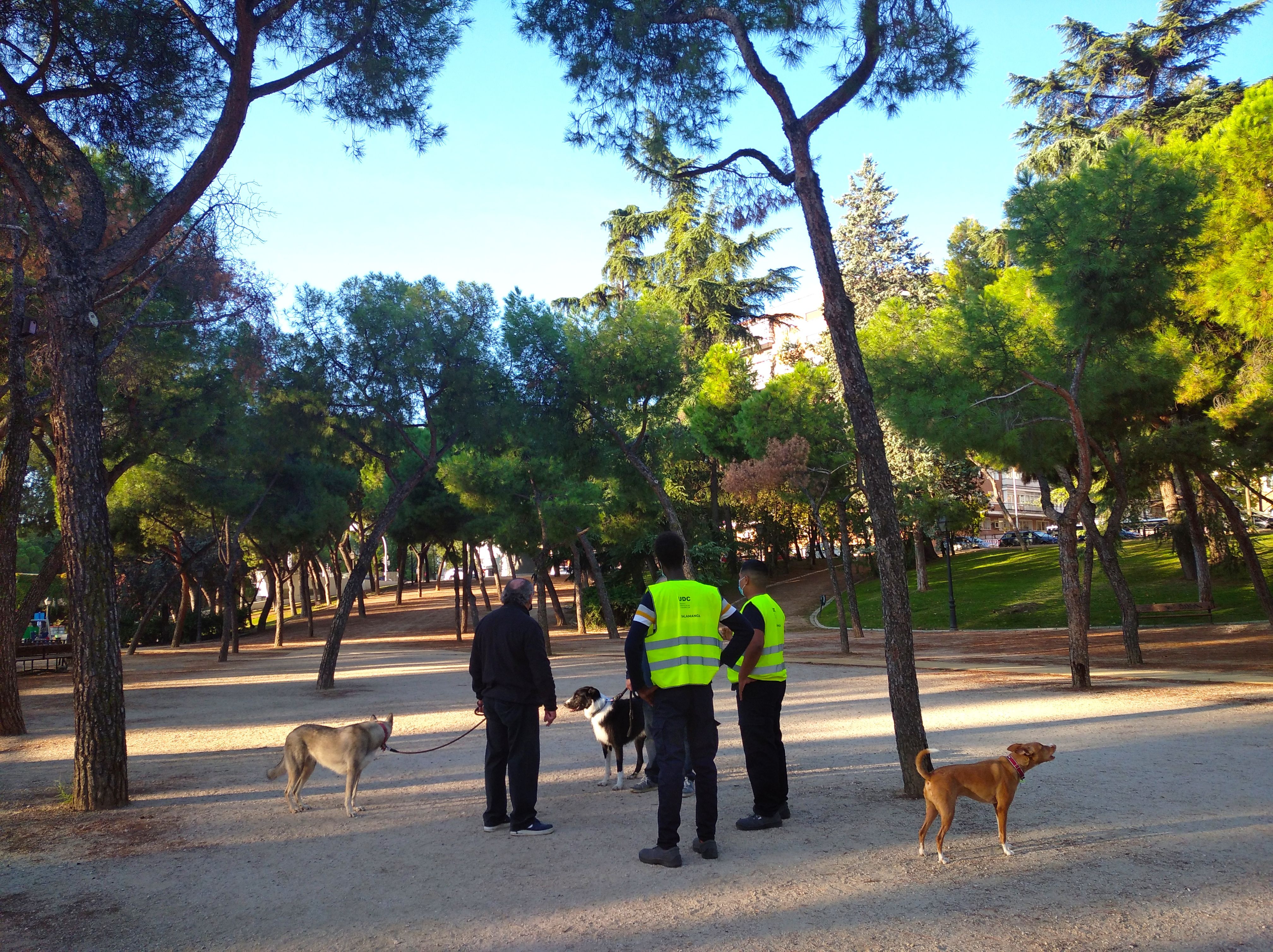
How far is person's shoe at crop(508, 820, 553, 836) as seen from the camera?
20.3ft

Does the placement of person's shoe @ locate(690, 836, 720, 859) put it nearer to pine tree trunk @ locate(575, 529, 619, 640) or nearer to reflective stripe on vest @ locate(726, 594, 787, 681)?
reflective stripe on vest @ locate(726, 594, 787, 681)

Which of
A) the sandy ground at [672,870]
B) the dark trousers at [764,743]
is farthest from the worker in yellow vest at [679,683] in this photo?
the dark trousers at [764,743]

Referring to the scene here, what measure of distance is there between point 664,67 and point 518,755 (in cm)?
719

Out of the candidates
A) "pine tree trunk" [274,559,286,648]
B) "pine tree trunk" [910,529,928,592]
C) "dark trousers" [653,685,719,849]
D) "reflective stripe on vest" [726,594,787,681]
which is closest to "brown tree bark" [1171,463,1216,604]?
"pine tree trunk" [910,529,928,592]

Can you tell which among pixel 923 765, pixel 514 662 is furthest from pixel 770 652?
pixel 514 662

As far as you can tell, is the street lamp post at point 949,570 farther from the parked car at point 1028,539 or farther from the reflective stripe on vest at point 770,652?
the parked car at point 1028,539

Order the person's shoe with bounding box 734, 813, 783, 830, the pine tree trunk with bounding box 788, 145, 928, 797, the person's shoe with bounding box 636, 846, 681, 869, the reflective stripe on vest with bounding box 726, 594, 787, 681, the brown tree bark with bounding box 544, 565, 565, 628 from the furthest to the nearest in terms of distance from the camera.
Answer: the brown tree bark with bounding box 544, 565, 565, 628 < the pine tree trunk with bounding box 788, 145, 928, 797 < the reflective stripe on vest with bounding box 726, 594, 787, 681 < the person's shoe with bounding box 734, 813, 783, 830 < the person's shoe with bounding box 636, 846, 681, 869

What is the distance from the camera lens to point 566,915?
454 centimetres

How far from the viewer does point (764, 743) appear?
6109mm

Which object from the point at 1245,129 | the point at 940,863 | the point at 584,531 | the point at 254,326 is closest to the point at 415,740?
the point at 254,326

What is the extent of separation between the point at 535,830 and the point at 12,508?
397 inches

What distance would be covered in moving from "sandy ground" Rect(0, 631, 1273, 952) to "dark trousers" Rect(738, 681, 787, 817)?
293mm

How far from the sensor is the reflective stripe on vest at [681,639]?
5449 mm

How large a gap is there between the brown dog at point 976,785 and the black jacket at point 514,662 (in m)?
2.49
